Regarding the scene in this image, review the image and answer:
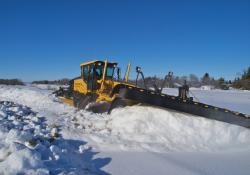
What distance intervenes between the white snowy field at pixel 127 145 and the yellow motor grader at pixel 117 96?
297 mm

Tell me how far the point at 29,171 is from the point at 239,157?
520 cm

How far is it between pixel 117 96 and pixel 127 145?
349cm

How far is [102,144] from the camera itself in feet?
22.8

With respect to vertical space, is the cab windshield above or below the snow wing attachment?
above

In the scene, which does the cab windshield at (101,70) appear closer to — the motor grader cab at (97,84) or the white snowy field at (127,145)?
the motor grader cab at (97,84)

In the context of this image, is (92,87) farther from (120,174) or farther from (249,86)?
(249,86)

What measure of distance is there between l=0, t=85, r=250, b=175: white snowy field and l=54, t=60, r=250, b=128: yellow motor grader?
0.97 feet

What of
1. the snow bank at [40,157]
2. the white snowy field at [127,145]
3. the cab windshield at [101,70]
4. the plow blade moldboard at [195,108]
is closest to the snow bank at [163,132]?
the white snowy field at [127,145]

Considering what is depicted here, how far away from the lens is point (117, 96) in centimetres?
1025

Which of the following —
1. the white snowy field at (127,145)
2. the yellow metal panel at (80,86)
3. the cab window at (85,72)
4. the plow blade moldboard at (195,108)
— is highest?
the cab window at (85,72)

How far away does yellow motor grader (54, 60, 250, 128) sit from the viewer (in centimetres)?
899

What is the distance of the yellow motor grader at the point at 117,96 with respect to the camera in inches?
354

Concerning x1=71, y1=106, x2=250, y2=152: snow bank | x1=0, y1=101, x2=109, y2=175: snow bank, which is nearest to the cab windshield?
x1=71, y1=106, x2=250, y2=152: snow bank

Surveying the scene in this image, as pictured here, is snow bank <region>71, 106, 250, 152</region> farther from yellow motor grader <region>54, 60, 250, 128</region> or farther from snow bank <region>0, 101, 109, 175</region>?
snow bank <region>0, 101, 109, 175</region>
